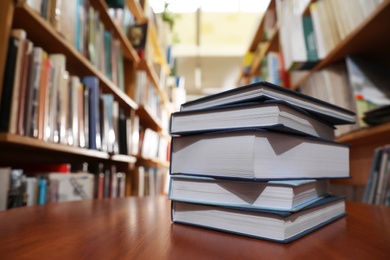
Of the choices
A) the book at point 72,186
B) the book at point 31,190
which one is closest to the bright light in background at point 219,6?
the book at point 72,186

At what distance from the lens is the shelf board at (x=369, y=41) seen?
33.7 inches

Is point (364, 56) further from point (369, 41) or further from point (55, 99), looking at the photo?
point (55, 99)

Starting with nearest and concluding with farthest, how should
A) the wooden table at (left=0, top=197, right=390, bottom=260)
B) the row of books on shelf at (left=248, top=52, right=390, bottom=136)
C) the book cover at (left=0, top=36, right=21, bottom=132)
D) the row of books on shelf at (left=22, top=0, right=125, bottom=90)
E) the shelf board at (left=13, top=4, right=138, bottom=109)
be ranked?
the wooden table at (left=0, top=197, right=390, bottom=260), the book cover at (left=0, top=36, right=21, bottom=132), the shelf board at (left=13, top=4, right=138, bottom=109), the row of books on shelf at (left=22, top=0, right=125, bottom=90), the row of books on shelf at (left=248, top=52, right=390, bottom=136)

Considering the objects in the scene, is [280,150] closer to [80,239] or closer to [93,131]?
[80,239]

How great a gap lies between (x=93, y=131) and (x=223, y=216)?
839 mm

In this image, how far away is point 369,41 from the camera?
3.31 feet

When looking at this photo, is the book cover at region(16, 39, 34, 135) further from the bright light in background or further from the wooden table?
the bright light in background

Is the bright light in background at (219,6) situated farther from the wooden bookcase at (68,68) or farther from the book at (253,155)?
the book at (253,155)

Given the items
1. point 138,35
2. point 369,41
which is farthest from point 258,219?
point 138,35

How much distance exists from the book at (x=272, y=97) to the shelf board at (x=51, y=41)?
0.58 meters

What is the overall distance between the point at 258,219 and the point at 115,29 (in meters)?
1.37

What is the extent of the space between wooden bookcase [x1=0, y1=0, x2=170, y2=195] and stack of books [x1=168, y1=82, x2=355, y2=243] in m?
0.47

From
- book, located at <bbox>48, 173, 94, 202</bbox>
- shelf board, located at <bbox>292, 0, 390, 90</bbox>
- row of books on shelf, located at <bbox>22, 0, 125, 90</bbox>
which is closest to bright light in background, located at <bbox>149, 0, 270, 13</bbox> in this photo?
row of books on shelf, located at <bbox>22, 0, 125, 90</bbox>

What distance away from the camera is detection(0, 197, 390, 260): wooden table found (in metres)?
0.28
